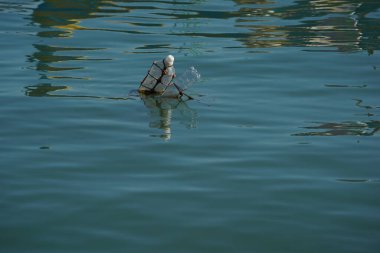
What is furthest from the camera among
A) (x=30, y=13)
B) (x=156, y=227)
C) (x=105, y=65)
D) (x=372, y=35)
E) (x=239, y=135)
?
(x=30, y=13)

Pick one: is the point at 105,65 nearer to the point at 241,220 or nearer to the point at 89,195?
the point at 89,195

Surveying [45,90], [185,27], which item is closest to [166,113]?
[45,90]

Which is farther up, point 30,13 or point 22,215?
point 30,13

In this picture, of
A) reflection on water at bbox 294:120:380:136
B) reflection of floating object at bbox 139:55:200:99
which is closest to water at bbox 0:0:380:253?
reflection on water at bbox 294:120:380:136

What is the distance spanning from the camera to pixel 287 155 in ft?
30.2

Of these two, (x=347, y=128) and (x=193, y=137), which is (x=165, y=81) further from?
(x=347, y=128)

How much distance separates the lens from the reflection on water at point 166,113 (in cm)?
1041

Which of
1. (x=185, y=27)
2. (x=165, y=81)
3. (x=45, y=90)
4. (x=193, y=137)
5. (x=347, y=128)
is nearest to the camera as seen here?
(x=193, y=137)

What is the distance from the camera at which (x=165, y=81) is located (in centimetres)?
1134

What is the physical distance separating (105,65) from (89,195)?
5796mm

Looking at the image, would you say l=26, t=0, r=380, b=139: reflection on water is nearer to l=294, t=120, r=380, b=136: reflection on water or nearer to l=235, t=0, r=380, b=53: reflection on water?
l=235, t=0, r=380, b=53: reflection on water

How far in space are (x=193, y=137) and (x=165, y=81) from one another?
167 centimetres

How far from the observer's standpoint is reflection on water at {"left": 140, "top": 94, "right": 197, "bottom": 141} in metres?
10.4

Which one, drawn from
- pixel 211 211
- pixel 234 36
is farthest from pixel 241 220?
pixel 234 36
